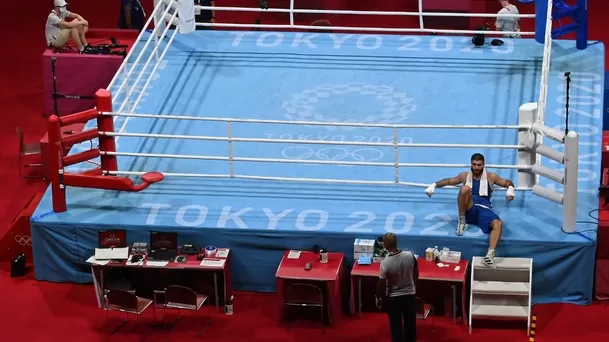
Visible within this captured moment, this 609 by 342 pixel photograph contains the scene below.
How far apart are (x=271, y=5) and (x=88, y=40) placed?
3.62 meters

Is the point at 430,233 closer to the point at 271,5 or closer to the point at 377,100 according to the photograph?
the point at 377,100

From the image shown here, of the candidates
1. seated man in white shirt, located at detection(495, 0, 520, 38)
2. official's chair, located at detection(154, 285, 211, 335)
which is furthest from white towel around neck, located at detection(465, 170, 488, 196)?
seated man in white shirt, located at detection(495, 0, 520, 38)

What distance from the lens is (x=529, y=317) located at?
11.8 meters

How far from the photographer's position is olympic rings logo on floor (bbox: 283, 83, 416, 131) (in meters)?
14.3

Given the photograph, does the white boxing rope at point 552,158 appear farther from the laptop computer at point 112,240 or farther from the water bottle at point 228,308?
the laptop computer at point 112,240

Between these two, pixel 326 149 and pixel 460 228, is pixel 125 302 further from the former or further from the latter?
pixel 460 228

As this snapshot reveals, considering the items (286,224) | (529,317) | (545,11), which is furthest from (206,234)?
(545,11)

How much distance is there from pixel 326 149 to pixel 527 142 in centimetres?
228

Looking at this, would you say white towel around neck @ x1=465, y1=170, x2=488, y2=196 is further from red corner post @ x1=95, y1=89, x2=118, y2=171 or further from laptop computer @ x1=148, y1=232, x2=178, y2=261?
red corner post @ x1=95, y1=89, x2=118, y2=171

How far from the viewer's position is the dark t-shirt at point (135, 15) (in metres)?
17.7

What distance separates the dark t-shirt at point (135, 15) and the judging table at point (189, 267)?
20.1 feet

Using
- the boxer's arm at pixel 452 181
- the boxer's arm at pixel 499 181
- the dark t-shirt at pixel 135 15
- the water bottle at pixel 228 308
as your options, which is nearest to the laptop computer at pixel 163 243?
the water bottle at pixel 228 308

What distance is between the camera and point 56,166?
12547mm

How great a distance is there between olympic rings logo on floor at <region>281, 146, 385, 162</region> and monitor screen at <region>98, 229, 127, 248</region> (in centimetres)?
203
